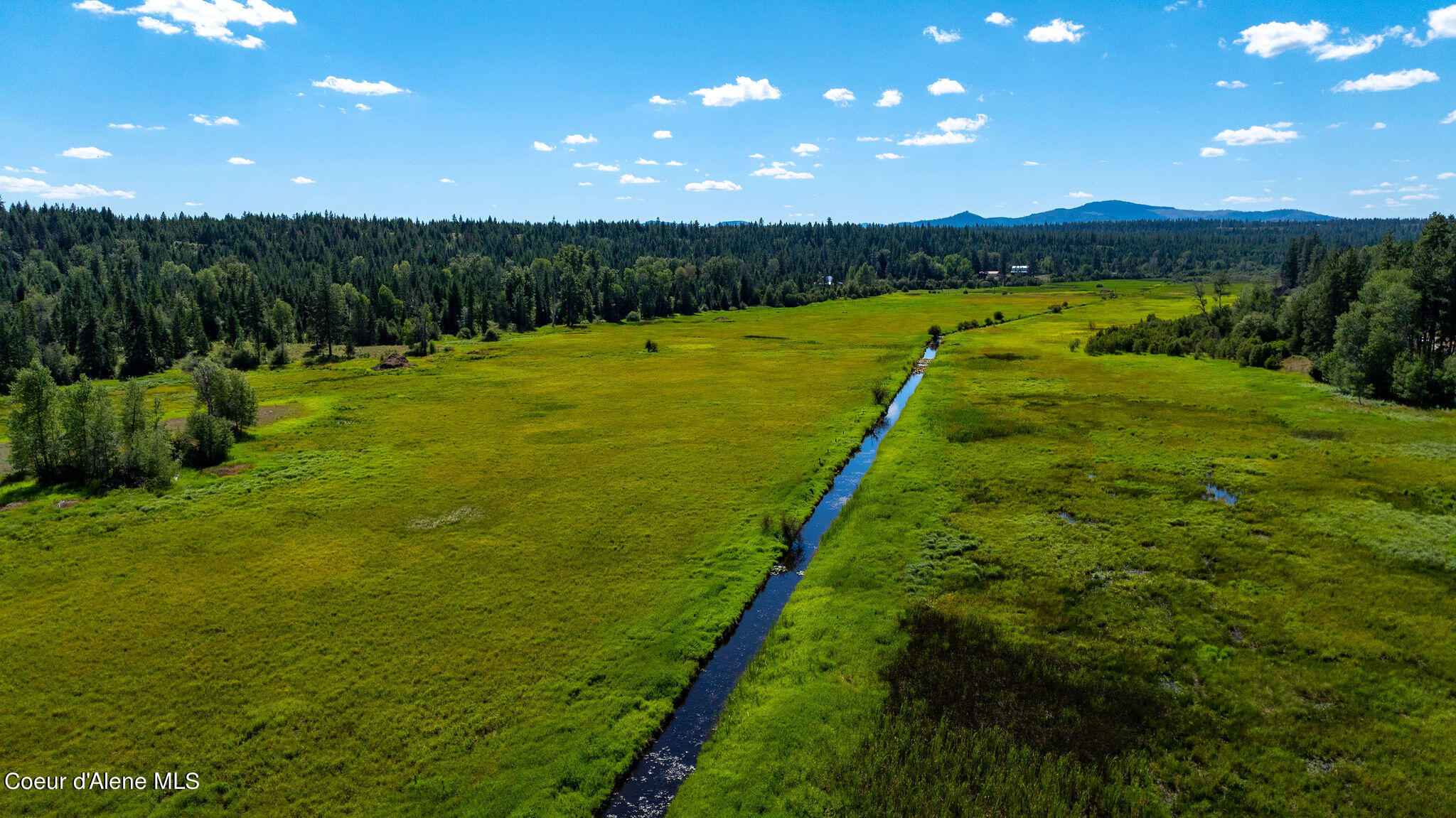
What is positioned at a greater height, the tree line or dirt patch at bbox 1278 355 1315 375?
the tree line

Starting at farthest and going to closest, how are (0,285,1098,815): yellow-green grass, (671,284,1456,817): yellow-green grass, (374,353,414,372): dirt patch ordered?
(374,353,414,372): dirt patch → (0,285,1098,815): yellow-green grass → (671,284,1456,817): yellow-green grass

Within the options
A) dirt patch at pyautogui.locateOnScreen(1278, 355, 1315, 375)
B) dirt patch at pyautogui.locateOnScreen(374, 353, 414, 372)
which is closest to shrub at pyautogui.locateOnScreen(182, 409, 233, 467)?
dirt patch at pyautogui.locateOnScreen(374, 353, 414, 372)

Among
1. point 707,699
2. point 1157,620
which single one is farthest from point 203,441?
point 1157,620

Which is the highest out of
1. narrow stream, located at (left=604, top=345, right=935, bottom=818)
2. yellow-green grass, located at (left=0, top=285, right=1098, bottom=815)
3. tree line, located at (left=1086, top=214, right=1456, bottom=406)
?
tree line, located at (left=1086, top=214, right=1456, bottom=406)

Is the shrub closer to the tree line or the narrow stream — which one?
the narrow stream

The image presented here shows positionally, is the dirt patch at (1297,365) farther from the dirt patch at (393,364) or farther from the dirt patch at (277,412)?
the dirt patch at (393,364)

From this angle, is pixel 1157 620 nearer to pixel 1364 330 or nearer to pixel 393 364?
pixel 1364 330

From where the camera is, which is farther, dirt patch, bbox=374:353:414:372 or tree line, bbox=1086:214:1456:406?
dirt patch, bbox=374:353:414:372
